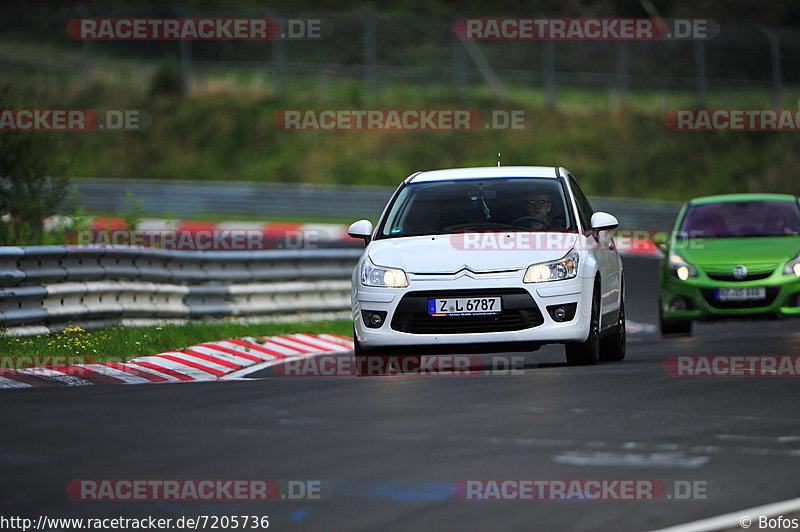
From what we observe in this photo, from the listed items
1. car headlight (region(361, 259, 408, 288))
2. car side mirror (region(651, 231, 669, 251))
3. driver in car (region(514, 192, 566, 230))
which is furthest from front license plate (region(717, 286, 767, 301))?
car headlight (region(361, 259, 408, 288))

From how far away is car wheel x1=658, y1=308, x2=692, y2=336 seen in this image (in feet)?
54.4

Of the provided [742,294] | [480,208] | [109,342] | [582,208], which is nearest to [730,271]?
[742,294]

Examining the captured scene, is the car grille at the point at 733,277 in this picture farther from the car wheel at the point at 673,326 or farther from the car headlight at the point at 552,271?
the car headlight at the point at 552,271

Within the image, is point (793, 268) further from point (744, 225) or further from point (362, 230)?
point (362, 230)

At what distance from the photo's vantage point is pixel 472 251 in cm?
1152

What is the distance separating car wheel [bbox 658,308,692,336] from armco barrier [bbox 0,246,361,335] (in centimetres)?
470

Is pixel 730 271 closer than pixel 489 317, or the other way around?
pixel 489 317

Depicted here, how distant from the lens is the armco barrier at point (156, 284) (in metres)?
13.5

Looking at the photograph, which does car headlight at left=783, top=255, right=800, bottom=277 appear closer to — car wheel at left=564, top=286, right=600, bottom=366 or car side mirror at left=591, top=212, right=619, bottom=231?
car side mirror at left=591, top=212, right=619, bottom=231

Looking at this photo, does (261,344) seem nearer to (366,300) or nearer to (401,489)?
(366,300)

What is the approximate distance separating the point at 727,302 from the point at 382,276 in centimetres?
584

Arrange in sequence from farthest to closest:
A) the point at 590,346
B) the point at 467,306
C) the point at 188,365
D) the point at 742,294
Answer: the point at 742,294 < the point at 188,365 < the point at 590,346 < the point at 467,306

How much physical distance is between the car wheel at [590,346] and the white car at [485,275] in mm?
10

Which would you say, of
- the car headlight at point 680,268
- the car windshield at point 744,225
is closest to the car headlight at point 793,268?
the car windshield at point 744,225
